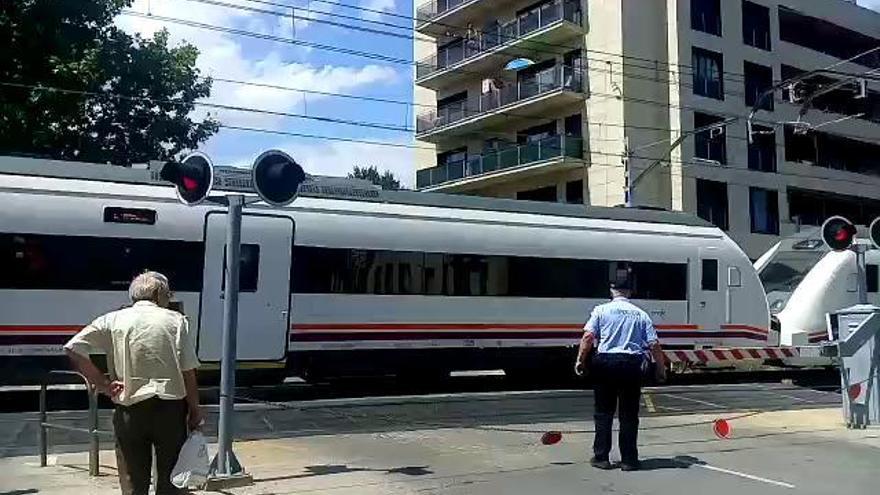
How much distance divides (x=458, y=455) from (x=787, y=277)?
45.8ft

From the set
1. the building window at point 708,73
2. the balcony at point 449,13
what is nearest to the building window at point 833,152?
the building window at point 708,73

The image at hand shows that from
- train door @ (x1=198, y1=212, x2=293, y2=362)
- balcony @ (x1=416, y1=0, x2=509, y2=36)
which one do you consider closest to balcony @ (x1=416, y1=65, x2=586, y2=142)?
balcony @ (x1=416, y1=0, x2=509, y2=36)

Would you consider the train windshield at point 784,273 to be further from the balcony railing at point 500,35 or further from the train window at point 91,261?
the balcony railing at point 500,35

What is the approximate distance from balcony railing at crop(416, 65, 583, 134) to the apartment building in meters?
0.08

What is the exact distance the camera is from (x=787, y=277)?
70.9ft

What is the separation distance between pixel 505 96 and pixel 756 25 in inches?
460

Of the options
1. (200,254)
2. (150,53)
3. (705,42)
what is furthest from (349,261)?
(705,42)

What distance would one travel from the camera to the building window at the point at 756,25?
4469cm

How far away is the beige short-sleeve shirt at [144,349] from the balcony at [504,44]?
123ft

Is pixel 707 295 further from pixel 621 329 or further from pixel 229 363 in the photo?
pixel 229 363

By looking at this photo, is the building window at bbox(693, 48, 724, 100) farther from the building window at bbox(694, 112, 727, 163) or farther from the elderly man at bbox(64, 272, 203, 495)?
the elderly man at bbox(64, 272, 203, 495)

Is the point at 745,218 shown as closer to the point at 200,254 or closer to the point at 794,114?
the point at 794,114

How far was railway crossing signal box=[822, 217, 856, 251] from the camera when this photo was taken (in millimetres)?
13609

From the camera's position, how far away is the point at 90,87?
24.3 m
